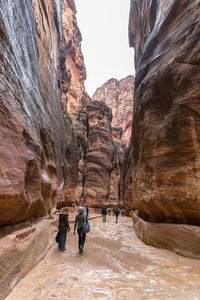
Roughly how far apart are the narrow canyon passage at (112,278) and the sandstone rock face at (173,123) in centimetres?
152

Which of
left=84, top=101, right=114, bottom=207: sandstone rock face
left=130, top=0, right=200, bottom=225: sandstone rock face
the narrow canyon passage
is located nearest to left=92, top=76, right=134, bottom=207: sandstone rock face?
left=84, top=101, right=114, bottom=207: sandstone rock face

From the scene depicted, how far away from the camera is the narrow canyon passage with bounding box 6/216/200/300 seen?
8.00 feet

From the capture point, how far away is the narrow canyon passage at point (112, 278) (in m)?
2.44

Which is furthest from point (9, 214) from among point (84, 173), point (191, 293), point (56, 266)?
point (84, 173)

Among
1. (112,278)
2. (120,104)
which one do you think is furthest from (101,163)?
(120,104)

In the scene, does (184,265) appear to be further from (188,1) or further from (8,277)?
(188,1)

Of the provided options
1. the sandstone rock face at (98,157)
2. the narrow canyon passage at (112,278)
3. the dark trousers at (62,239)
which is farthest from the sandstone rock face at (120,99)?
the narrow canyon passage at (112,278)

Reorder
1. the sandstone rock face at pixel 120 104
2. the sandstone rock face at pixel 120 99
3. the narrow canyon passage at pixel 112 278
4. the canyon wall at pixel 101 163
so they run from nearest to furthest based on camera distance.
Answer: the narrow canyon passage at pixel 112 278, the canyon wall at pixel 101 163, the sandstone rock face at pixel 120 104, the sandstone rock face at pixel 120 99

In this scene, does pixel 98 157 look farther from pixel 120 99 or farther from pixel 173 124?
pixel 120 99

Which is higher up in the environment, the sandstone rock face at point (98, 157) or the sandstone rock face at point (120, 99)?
the sandstone rock face at point (120, 99)

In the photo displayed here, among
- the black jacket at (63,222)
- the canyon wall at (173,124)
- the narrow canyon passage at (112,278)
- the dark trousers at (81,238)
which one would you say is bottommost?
the narrow canyon passage at (112,278)

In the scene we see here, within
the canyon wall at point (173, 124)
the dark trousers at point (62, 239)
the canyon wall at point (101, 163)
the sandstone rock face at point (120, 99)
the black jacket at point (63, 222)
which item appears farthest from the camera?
the sandstone rock face at point (120, 99)

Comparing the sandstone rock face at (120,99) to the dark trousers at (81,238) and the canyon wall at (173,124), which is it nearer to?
the canyon wall at (173,124)

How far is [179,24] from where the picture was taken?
6.52 metres
